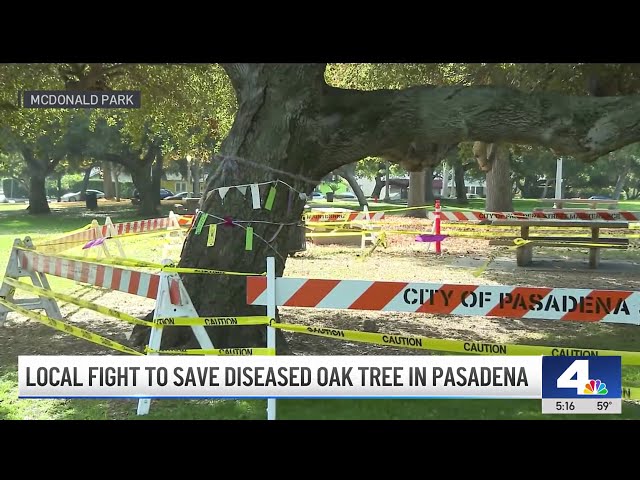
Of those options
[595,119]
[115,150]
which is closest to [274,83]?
[595,119]

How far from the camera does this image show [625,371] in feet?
21.9

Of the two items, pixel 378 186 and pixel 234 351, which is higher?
pixel 378 186

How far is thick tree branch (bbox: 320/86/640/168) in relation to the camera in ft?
22.3

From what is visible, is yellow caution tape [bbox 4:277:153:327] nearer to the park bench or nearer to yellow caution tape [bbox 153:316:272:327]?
yellow caution tape [bbox 153:316:272:327]

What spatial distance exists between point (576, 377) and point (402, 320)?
15.5ft

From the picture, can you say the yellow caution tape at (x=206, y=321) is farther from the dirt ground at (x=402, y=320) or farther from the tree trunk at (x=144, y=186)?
the tree trunk at (x=144, y=186)

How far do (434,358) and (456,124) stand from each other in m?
2.99

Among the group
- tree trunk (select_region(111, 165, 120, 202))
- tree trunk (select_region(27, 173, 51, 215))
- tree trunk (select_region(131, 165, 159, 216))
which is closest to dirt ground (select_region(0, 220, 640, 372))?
tree trunk (select_region(131, 165, 159, 216))

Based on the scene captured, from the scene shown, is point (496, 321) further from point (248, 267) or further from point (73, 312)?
point (73, 312)

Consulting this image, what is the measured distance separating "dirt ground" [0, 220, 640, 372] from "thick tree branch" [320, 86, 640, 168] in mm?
2428

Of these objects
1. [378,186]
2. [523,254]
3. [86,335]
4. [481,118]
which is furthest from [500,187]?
[378,186]

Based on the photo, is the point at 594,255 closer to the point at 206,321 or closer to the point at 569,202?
the point at 569,202

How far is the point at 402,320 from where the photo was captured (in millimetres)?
9266

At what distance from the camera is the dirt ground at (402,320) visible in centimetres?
768
